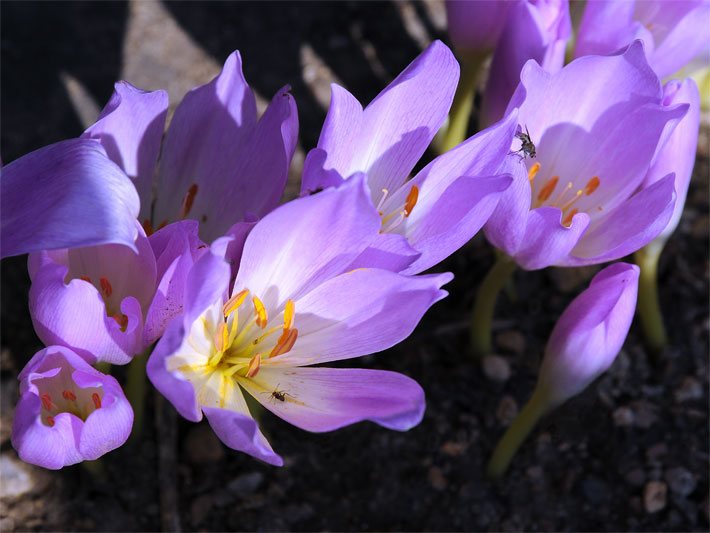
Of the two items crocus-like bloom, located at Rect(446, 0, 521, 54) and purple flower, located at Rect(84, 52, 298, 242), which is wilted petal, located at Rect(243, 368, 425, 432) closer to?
purple flower, located at Rect(84, 52, 298, 242)

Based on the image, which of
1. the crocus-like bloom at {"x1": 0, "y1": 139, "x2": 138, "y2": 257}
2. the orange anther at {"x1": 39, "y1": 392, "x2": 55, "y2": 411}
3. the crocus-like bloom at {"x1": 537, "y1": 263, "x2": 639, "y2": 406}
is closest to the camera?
the crocus-like bloom at {"x1": 0, "y1": 139, "x2": 138, "y2": 257}

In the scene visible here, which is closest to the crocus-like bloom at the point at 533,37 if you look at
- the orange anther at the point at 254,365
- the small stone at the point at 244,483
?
the orange anther at the point at 254,365

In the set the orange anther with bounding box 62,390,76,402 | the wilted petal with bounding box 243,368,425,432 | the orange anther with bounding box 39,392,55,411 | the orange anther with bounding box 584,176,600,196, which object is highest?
the orange anther with bounding box 39,392,55,411

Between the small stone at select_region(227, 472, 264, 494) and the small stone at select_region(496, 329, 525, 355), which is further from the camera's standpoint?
the small stone at select_region(496, 329, 525, 355)

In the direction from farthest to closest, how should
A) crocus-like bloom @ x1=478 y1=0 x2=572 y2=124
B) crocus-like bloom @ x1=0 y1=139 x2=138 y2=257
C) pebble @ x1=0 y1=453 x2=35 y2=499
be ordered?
pebble @ x1=0 y1=453 x2=35 y2=499
crocus-like bloom @ x1=478 y1=0 x2=572 y2=124
crocus-like bloom @ x1=0 y1=139 x2=138 y2=257

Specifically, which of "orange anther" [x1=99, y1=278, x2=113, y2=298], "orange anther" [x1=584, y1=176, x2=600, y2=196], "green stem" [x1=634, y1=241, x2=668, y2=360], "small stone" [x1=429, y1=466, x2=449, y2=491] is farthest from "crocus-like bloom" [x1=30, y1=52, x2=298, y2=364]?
"green stem" [x1=634, y1=241, x2=668, y2=360]

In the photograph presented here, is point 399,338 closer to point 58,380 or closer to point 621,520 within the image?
point 58,380

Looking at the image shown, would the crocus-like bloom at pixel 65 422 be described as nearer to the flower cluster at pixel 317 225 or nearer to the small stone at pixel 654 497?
the flower cluster at pixel 317 225
